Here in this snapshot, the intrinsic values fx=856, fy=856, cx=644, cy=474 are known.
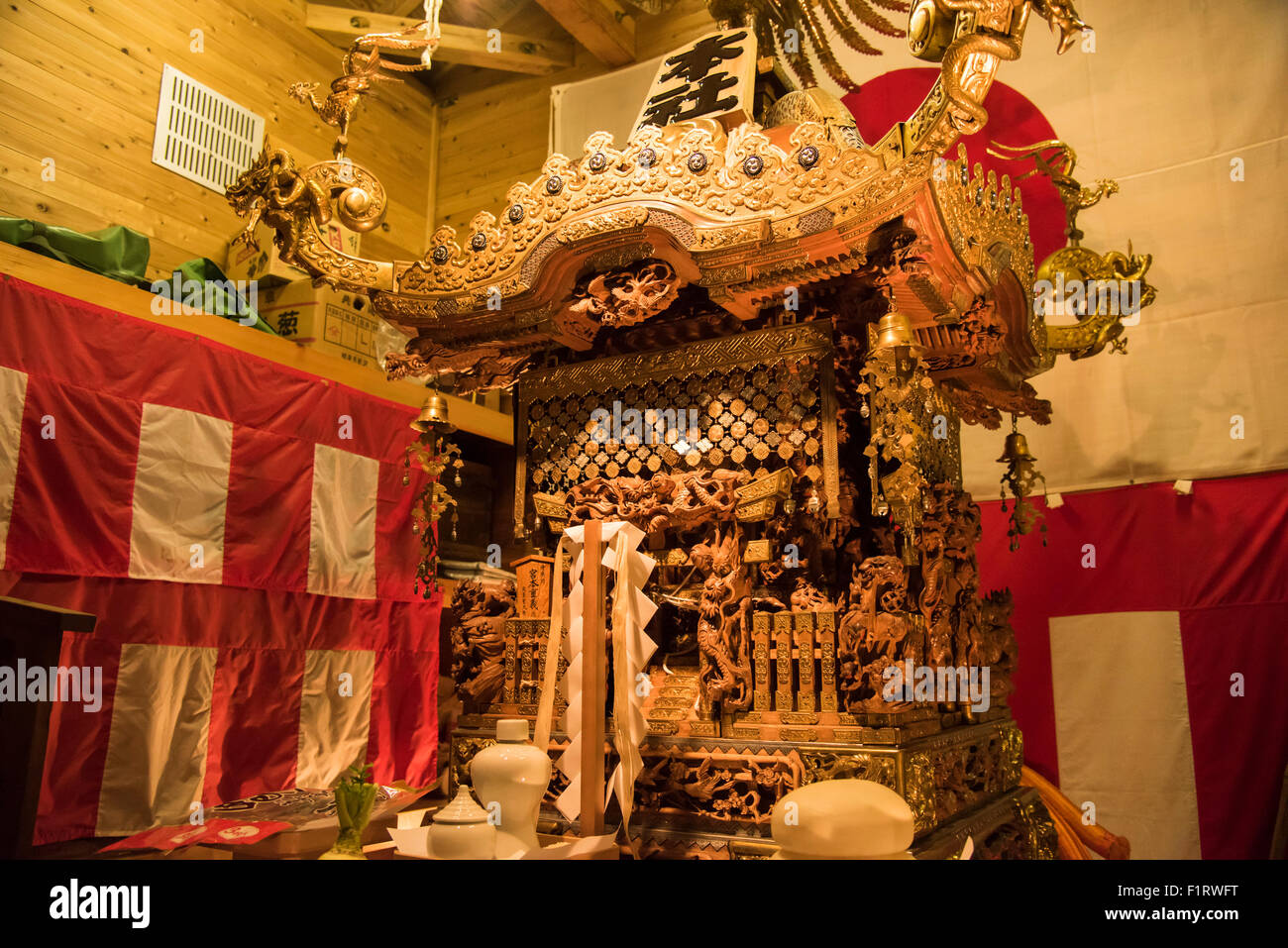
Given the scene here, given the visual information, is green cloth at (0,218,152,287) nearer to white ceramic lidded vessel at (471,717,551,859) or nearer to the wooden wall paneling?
the wooden wall paneling

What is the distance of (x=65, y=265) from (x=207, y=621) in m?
2.33

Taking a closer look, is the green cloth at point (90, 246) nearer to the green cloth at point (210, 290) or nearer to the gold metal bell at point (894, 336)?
the green cloth at point (210, 290)

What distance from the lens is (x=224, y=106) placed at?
22.9 ft

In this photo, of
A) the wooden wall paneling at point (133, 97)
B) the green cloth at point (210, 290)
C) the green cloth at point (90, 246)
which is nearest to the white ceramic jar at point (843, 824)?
the green cloth at point (90, 246)

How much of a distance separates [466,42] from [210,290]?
3549 millimetres

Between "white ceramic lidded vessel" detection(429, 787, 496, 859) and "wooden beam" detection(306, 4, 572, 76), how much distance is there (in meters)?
6.97

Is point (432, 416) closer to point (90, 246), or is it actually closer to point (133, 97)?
point (90, 246)

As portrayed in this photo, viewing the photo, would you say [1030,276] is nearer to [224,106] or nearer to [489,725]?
[489,725]

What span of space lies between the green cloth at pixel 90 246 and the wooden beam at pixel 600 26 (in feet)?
12.7

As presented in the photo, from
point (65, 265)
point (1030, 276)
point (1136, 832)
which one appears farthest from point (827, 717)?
point (65, 265)

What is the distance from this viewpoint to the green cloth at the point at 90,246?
4941 millimetres

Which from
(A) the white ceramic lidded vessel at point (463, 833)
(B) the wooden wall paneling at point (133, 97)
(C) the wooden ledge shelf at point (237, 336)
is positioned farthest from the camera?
(B) the wooden wall paneling at point (133, 97)

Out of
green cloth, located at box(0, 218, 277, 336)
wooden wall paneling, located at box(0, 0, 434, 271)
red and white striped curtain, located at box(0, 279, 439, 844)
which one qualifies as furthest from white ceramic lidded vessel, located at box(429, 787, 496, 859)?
wooden wall paneling, located at box(0, 0, 434, 271)

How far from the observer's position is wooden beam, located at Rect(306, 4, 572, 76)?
7.86 m
